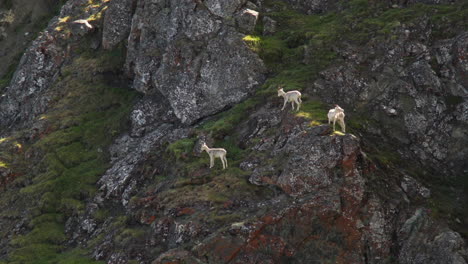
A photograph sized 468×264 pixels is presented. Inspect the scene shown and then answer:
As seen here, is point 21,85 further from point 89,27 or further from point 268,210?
point 268,210

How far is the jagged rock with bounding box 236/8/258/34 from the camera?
159 feet

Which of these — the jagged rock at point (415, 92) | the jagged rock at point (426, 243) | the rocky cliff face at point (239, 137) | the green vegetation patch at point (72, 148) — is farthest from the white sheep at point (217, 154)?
the jagged rock at point (426, 243)

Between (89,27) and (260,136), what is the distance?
29.3 metres

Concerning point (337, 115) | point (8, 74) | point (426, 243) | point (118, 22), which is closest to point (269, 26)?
point (118, 22)

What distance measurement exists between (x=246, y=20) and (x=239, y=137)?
13.0 meters

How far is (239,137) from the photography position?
4006cm

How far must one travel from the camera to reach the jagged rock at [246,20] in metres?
48.5

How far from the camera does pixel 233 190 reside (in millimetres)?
34750

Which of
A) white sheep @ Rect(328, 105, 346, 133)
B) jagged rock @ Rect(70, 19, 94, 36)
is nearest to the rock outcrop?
jagged rock @ Rect(70, 19, 94, 36)

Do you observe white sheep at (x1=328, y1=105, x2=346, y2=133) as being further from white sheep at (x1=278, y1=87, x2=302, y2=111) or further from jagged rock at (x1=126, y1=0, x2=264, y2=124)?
jagged rock at (x1=126, y1=0, x2=264, y2=124)

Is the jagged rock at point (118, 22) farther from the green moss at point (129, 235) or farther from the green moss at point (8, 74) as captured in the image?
the green moss at point (129, 235)

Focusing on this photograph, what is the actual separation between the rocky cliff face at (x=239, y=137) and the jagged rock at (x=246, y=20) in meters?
0.12

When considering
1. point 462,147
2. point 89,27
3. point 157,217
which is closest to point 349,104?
point 462,147

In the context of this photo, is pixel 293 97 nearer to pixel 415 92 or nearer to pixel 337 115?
pixel 337 115
